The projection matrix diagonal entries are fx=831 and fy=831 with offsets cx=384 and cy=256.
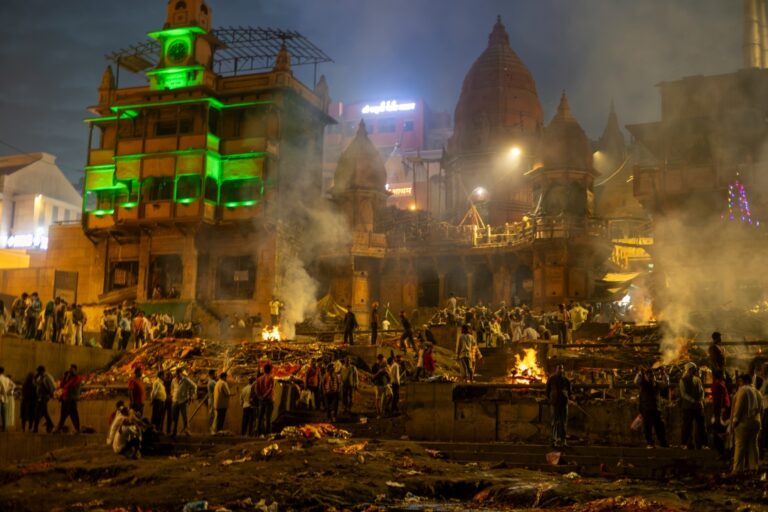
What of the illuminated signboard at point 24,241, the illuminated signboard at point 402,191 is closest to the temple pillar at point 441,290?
the illuminated signboard at point 402,191

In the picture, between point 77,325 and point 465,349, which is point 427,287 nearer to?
point 77,325

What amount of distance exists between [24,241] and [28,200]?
3.19 m

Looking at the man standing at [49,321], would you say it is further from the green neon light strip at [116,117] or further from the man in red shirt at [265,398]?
the green neon light strip at [116,117]

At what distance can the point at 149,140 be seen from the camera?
4416cm

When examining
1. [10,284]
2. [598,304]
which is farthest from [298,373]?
[10,284]

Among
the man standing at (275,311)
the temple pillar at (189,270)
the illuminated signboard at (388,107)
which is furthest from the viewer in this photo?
the illuminated signboard at (388,107)

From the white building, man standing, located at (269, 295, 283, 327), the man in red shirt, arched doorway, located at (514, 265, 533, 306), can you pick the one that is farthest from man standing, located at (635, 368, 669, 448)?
the white building

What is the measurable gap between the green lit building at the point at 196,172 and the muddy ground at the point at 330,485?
27.7 m

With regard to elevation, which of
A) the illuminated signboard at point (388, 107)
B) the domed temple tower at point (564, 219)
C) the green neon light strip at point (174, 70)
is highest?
the illuminated signboard at point (388, 107)

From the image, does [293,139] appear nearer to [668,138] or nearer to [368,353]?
[668,138]

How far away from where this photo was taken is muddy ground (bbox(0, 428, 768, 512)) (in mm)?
10891

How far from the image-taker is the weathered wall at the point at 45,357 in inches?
899

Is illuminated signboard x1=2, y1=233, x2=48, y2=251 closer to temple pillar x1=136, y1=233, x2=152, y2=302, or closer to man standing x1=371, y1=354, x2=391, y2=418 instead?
temple pillar x1=136, y1=233, x2=152, y2=302

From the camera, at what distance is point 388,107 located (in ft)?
261
